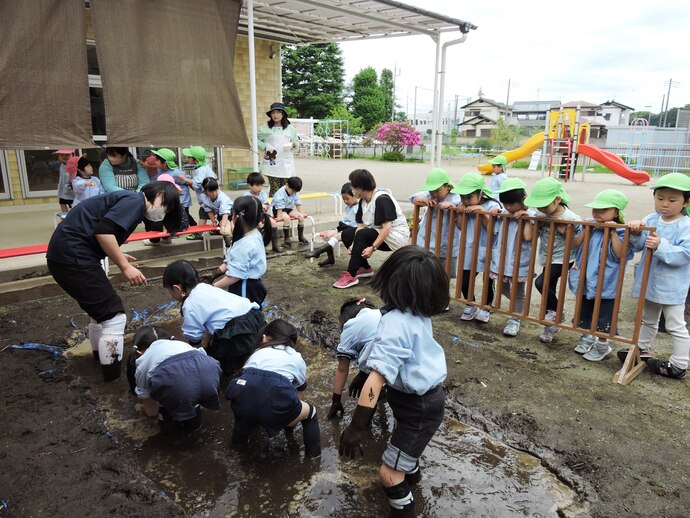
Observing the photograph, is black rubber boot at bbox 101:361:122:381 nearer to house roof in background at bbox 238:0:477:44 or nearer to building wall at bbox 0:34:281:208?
house roof in background at bbox 238:0:477:44

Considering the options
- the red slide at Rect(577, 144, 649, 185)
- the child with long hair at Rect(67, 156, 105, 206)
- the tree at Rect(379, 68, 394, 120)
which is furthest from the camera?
the tree at Rect(379, 68, 394, 120)

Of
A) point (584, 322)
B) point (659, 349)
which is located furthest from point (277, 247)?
point (659, 349)

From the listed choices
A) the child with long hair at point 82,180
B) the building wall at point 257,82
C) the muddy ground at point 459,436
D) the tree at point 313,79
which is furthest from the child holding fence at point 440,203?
the tree at point 313,79

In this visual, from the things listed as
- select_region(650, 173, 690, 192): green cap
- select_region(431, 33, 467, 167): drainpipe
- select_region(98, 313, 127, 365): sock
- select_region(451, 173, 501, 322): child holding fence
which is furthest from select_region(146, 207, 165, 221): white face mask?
select_region(431, 33, 467, 167): drainpipe

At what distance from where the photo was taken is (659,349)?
4270mm

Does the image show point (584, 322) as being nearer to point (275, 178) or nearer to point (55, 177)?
point (275, 178)

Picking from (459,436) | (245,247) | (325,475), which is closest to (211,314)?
(245,247)

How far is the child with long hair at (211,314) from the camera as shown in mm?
3314

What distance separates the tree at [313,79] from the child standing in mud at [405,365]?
137 ft

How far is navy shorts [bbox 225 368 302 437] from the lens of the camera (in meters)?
2.64

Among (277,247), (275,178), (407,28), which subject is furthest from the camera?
(407,28)

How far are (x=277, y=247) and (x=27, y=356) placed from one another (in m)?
3.86

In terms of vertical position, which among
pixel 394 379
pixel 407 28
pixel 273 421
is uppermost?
pixel 407 28

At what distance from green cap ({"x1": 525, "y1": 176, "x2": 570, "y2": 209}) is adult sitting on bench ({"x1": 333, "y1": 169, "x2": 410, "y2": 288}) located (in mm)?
1913
